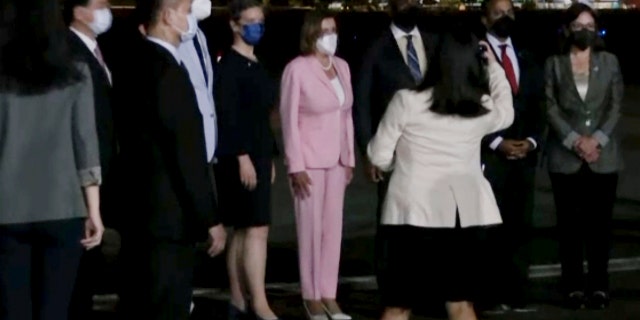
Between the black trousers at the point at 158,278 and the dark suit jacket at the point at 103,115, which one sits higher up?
the dark suit jacket at the point at 103,115

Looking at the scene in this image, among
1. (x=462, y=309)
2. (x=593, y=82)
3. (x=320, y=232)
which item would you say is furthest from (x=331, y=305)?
(x=593, y=82)

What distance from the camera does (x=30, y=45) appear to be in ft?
22.1

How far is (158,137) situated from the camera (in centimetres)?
698

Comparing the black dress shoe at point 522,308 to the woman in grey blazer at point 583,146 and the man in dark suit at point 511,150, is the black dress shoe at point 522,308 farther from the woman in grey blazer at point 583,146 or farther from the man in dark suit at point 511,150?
the woman in grey blazer at point 583,146

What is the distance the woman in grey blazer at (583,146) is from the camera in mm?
9844

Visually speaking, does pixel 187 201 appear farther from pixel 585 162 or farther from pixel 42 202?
pixel 585 162

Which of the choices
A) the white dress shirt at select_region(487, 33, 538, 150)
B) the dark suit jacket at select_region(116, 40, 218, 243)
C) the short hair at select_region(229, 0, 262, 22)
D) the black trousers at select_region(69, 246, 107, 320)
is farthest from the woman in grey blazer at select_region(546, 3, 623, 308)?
the dark suit jacket at select_region(116, 40, 218, 243)

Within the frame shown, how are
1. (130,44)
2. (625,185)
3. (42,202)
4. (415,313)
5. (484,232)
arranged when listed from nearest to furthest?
(42,202), (130,44), (484,232), (415,313), (625,185)

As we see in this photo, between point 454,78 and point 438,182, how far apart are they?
53 cm

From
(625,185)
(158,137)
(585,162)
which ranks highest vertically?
(158,137)

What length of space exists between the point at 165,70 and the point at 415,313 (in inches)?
128

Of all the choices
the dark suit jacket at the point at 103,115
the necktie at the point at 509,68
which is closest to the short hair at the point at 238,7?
the dark suit jacket at the point at 103,115

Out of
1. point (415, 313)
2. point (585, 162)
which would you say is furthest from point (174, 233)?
point (585, 162)

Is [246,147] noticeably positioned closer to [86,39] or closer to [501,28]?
[86,39]
